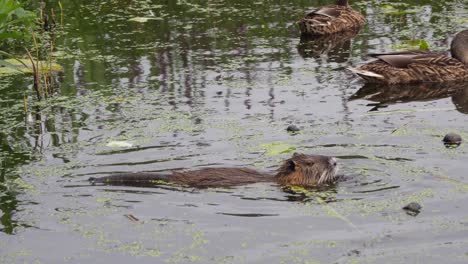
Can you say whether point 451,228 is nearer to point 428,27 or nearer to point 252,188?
point 252,188

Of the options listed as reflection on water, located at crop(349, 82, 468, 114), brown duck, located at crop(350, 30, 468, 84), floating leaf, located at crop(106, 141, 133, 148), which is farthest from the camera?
brown duck, located at crop(350, 30, 468, 84)

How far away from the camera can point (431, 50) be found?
12.6 m

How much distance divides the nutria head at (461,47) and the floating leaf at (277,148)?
3.81 meters

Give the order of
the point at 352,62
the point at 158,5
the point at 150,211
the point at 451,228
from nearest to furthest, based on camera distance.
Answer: the point at 451,228 < the point at 150,211 < the point at 352,62 < the point at 158,5

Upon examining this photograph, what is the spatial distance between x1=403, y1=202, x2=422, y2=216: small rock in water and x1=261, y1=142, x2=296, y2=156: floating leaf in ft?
5.88

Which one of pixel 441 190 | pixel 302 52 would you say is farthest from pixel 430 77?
pixel 441 190

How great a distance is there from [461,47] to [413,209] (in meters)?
5.15

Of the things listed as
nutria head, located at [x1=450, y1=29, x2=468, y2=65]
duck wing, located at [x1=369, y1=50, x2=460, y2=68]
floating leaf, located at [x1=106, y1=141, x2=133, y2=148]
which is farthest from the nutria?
nutria head, located at [x1=450, y1=29, x2=468, y2=65]

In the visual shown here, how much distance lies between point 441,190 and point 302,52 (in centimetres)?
544

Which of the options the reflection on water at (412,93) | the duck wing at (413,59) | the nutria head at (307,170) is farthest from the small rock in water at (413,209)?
the duck wing at (413,59)

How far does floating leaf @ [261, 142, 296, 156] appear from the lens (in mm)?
8977

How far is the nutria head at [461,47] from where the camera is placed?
12.0 m

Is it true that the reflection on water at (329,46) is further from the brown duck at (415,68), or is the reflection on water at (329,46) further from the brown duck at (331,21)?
the brown duck at (415,68)

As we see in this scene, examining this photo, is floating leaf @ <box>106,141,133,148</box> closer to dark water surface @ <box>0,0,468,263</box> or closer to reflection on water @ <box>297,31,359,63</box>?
dark water surface @ <box>0,0,468,263</box>
